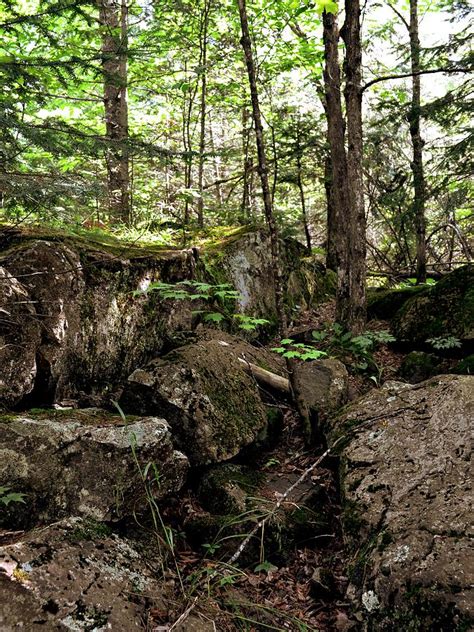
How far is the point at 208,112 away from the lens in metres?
10.7

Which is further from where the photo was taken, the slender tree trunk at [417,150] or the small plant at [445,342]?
the slender tree trunk at [417,150]

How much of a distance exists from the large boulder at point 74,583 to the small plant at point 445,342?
194 inches

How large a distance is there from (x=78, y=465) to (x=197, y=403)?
1416 millimetres

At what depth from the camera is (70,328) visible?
15.6 feet

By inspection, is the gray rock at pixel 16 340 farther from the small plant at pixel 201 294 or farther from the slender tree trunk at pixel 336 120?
the slender tree trunk at pixel 336 120

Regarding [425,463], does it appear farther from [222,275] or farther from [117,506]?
[222,275]

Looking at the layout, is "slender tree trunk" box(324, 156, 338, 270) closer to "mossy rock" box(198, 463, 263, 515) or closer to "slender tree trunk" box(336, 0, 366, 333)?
"slender tree trunk" box(336, 0, 366, 333)

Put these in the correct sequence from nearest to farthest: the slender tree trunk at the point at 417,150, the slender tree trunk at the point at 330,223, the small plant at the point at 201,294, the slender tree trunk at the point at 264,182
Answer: the slender tree trunk at the point at 264,182, the small plant at the point at 201,294, the slender tree trunk at the point at 417,150, the slender tree trunk at the point at 330,223

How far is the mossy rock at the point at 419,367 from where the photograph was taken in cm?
629

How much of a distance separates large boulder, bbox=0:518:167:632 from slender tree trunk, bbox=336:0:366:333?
16.8 feet

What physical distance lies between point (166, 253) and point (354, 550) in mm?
4522

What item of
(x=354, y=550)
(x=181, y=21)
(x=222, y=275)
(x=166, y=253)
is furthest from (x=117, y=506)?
(x=181, y=21)

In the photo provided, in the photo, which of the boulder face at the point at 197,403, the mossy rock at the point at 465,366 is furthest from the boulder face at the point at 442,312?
the boulder face at the point at 197,403

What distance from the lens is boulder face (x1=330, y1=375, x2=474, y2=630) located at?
8.51ft
